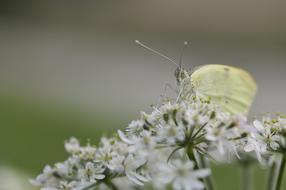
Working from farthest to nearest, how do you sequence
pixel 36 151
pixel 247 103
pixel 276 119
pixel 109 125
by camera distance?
pixel 109 125 < pixel 36 151 < pixel 247 103 < pixel 276 119

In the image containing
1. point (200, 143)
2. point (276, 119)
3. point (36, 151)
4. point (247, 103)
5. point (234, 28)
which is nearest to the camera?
point (200, 143)

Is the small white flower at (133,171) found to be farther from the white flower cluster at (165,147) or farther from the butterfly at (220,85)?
the butterfly at (220,85)

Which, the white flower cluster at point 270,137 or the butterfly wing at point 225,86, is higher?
the butterfly wing at point 225,86

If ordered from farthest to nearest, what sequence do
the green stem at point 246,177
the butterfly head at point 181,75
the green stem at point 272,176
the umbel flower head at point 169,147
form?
the butterfly head at point 181,75, the green stem at point 246,177, the green stem at point 272,176, the umbel flower head at point 169,147

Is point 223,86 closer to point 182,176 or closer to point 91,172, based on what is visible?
point 91,172

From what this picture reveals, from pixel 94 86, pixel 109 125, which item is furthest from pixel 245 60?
pixel 109 125

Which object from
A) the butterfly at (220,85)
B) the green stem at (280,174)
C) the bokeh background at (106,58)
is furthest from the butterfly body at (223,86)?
the bokeh background at (106,58)

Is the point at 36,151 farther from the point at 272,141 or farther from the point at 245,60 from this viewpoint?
the point at 245,60
